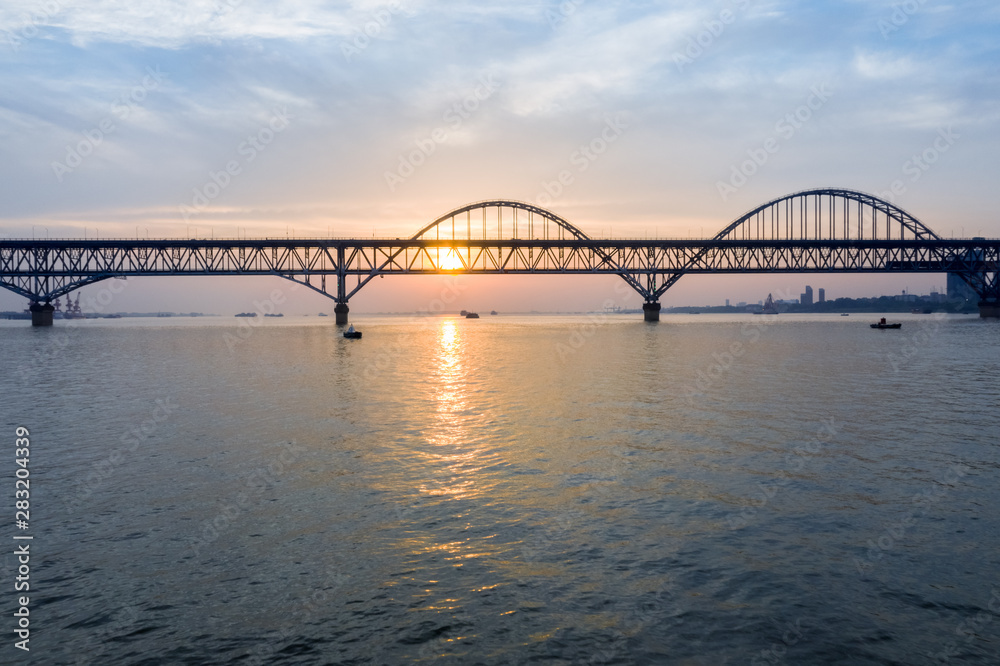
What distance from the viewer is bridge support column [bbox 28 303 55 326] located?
5108 inches

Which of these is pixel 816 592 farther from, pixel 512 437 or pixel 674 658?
pixel 512 437

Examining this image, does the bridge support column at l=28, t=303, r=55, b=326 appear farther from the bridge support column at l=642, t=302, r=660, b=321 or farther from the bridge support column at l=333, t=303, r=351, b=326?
the bridge support column at l=642, t=302, r=660, b=321

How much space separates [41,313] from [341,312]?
217 ft

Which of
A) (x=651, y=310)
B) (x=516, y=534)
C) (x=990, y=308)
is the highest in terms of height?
(x=651, y=310)

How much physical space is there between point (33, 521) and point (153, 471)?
3834mm

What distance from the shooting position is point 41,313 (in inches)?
5281

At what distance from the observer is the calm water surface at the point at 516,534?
7719 millimetres

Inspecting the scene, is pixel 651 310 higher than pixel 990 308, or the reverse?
pixel 651 310

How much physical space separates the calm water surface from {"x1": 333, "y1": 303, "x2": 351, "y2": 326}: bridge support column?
101 metres

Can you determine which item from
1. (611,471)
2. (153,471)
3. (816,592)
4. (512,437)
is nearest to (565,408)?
(512,437)

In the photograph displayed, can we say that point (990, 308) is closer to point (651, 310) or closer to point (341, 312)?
point (651, 310)

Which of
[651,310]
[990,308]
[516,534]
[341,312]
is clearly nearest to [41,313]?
[341,312]

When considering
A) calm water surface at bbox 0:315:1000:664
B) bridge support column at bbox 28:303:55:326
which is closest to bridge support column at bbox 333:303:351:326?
bridge support column at bbox 28:303:55:326

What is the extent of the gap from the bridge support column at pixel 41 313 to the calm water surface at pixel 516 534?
130 metres
